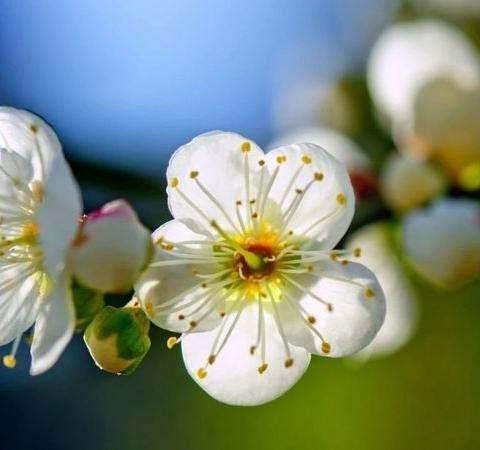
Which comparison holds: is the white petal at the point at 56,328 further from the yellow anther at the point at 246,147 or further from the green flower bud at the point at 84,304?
the yellow anther at the point at 246,147

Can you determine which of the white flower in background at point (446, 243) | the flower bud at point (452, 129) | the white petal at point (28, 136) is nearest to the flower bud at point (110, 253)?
the white petal at point (28, 136)

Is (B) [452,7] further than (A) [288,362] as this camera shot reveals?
Yes

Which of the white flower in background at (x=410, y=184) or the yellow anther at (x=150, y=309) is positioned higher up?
the white flower in background at (x=410, y=184)

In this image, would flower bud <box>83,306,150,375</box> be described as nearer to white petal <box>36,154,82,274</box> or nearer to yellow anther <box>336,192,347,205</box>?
white petal <box>36,154,82,274</box>

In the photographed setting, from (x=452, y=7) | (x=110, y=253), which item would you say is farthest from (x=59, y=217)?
(x=452, y=7)

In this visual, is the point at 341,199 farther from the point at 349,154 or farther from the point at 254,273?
the point at 349,154

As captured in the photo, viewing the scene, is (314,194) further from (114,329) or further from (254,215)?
(114,329)
